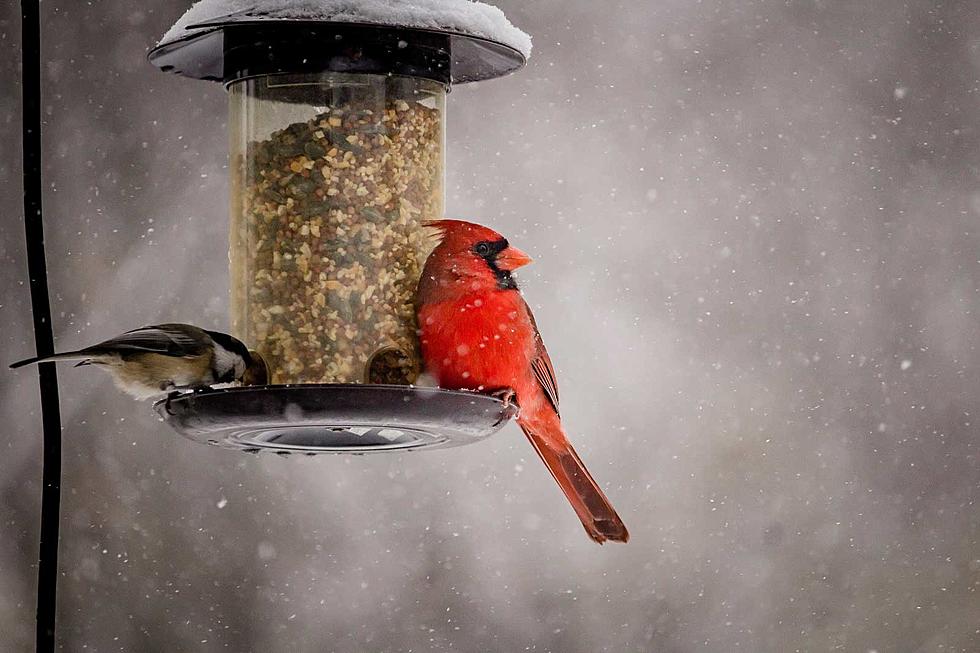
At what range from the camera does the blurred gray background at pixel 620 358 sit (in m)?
6.14

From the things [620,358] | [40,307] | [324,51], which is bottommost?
[620,358]

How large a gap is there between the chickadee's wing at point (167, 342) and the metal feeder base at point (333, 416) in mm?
126

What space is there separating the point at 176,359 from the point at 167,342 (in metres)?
0.06

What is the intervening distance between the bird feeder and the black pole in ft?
1.59

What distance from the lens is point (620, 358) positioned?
6719 mm

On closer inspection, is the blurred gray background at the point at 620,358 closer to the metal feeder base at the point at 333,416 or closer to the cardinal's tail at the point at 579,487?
the cardinal's tail at the point at 579,487

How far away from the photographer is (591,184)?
22.7ft

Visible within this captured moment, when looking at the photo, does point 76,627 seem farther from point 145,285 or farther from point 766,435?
point 766,435

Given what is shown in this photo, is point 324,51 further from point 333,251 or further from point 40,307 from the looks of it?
point 40,307

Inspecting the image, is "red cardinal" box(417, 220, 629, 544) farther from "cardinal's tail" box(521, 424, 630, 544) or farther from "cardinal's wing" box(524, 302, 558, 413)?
"cardinal's tail" box(521, 424, 630, 544)

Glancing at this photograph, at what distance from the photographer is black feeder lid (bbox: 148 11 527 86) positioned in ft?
8.78

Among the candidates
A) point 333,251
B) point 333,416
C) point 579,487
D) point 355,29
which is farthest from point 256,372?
point 579,487

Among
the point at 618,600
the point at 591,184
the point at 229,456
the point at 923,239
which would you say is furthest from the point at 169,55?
the point at 923,239

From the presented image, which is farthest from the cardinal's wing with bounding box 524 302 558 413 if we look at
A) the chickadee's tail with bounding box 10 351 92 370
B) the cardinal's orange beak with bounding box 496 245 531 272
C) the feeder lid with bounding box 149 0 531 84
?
the chickadee's tail with bounding box 10 351 92 370
